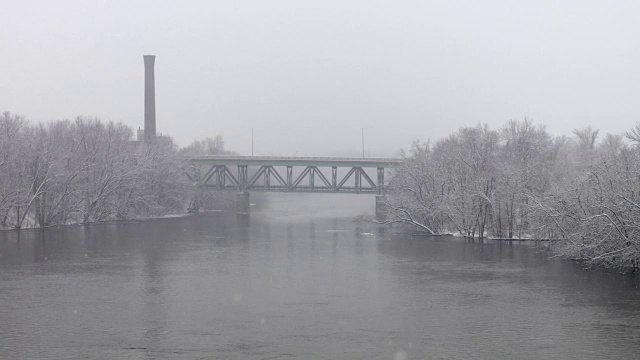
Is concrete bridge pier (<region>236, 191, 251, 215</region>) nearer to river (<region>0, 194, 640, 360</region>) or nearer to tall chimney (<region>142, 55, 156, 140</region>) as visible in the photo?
tall chimney (<region>142, 55, 156, 140</region>)

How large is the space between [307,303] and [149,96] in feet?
289

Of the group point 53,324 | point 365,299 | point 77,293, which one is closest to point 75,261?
point 77,293

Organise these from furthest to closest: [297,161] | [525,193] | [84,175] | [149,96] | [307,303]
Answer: [149,96], [297,161], [84,175], [525,193], [307,303]

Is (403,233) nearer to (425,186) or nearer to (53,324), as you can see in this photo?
(425,186)

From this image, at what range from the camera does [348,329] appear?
27.5 m

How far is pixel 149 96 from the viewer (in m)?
114

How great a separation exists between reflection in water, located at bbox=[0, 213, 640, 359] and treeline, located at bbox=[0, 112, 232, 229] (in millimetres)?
14810

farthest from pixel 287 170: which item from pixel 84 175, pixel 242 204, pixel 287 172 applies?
pixel 84 175

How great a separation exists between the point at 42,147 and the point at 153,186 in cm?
2101

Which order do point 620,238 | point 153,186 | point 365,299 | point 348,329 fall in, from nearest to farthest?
1. point 348,329
2. point 365,299
3. point 620,238
4. point 153,186

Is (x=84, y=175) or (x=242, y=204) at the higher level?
(x=84, y=175)

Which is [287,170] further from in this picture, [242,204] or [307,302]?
[307,302]

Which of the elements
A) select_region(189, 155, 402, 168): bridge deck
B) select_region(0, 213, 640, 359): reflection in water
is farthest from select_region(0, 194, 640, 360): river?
select_region(189, 155, 402, 168): bridge deck

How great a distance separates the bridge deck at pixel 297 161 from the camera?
9375cm
